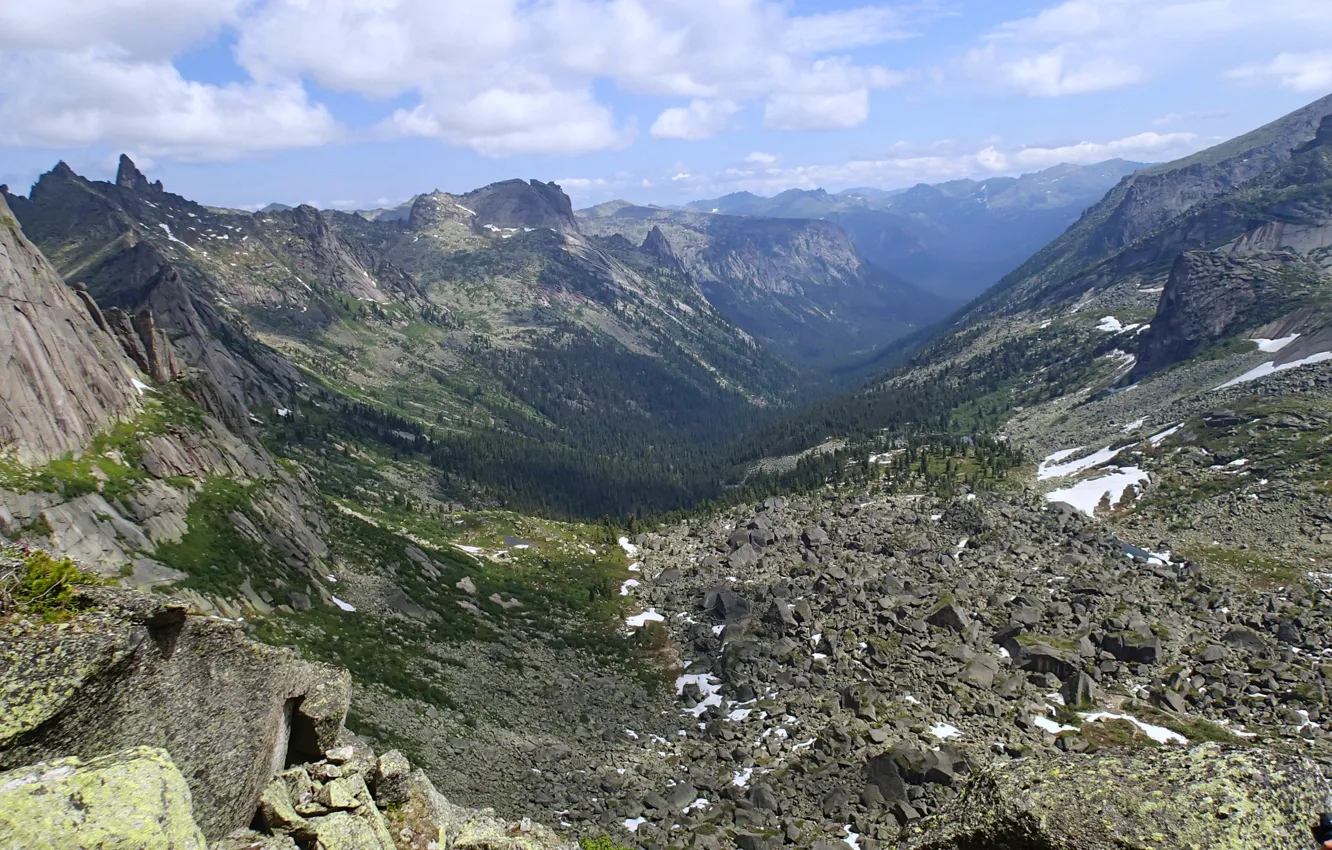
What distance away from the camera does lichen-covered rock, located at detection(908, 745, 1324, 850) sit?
10.6 metres

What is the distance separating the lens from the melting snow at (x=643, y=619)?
92.0 m

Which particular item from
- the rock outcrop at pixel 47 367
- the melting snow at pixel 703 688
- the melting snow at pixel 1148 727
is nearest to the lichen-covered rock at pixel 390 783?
the melting snow at pixel 703 688

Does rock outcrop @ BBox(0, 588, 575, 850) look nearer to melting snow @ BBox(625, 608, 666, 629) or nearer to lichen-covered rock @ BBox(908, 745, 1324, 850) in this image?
lichen-covered rock @ BBox(908, 745, 1324, 850)

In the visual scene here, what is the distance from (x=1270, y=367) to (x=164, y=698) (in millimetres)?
202943

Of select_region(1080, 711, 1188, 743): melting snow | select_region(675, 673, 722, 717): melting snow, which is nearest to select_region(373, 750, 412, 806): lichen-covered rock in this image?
select_region(675, 673, 722, 717): melting snow

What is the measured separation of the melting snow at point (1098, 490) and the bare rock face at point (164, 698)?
397 ft

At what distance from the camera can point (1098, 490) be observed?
12369 centimetres

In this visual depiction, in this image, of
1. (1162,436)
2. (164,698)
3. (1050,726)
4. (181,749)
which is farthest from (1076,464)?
(164,698)

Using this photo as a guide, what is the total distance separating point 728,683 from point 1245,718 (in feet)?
137

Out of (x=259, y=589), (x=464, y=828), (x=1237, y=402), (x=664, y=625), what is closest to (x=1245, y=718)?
(x=664, y=625)

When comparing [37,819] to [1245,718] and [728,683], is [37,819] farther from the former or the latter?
[1245,718]

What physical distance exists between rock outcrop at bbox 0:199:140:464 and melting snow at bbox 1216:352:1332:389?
192669 millimetres

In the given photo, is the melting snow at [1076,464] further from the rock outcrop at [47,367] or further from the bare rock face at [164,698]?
the rock outcrop at [47,367]

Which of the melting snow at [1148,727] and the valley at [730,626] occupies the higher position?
the valley at [730,626]
